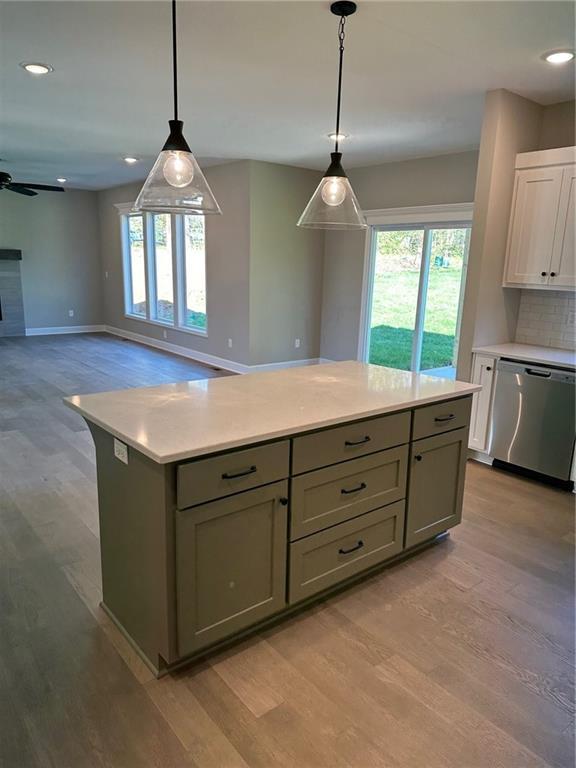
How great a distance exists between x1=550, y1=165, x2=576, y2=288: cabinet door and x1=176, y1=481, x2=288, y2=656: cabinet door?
2.79m

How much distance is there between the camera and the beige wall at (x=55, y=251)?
896 cm

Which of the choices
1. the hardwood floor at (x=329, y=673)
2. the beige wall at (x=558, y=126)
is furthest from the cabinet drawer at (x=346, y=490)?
the beige wall at (x=558, y=126)

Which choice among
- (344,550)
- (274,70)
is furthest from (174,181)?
(344,550)

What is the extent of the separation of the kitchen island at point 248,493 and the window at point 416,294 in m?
3.36

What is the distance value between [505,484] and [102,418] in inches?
116

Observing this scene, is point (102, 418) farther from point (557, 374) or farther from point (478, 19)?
point (557, 374)

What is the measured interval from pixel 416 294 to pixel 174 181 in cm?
443

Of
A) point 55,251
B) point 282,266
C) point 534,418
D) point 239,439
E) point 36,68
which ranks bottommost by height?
point 534,418

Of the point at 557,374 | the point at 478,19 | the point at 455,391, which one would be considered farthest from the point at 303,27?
the point at 557,374

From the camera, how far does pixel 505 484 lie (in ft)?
12.2

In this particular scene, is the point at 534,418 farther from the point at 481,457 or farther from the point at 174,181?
the point at 174,181

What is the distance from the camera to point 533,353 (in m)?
3.73

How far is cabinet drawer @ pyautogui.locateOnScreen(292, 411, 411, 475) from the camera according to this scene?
203cm

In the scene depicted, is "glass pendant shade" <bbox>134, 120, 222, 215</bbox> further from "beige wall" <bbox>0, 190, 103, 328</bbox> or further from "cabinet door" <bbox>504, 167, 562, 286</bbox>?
"beige wall" <bbox>0, 190, 103, 328</bbox>
